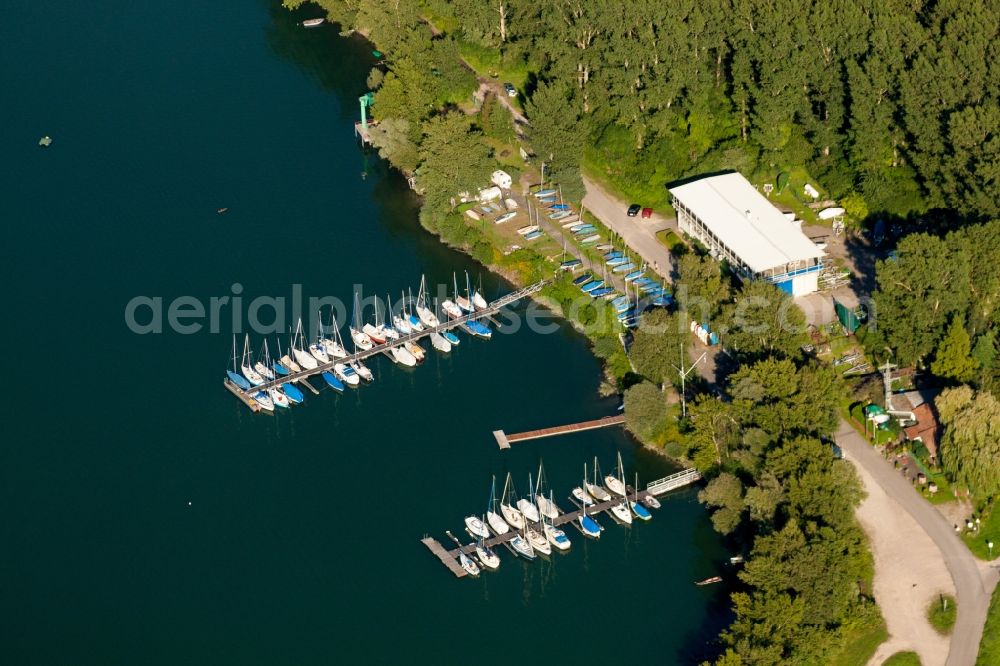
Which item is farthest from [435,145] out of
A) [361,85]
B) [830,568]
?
[830,568]

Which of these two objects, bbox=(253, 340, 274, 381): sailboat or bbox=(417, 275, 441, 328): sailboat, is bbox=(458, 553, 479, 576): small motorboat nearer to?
bbox=(253, 340, 274, 381): sailboat

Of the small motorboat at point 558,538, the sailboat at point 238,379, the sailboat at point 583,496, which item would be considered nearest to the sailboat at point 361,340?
the sailboat at point 238,379

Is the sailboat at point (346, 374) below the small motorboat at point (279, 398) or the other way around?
the other way around

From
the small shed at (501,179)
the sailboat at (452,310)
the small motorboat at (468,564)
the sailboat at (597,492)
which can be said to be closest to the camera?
the small motorboat at (468,564)

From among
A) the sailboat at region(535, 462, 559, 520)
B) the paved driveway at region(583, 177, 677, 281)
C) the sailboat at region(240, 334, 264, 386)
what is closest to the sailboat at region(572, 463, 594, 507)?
the sailboat at region(535, 462, 559, 520)

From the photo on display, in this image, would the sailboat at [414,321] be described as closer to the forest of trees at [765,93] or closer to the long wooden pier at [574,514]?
the forest of trees at [765,93]

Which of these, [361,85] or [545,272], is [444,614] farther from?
[361,85]

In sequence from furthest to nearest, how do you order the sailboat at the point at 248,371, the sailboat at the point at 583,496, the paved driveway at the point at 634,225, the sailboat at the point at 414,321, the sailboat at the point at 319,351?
the paved driveway at the point at 634,225, the sailboat at the point at 414,321, the sailboat at the point at 319,351, the sailboat at the point at 248,371, the sailboat at the point at 583,496
